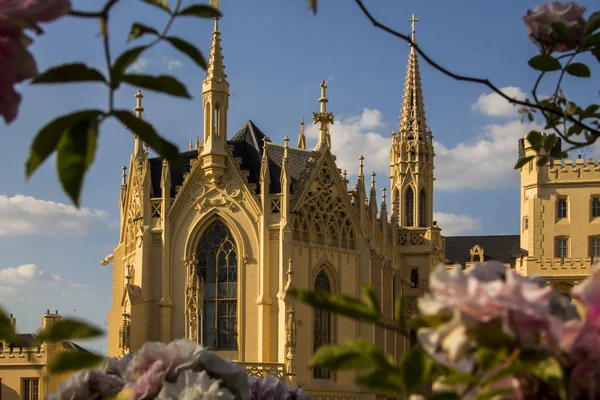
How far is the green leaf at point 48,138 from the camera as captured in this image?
2.37 m

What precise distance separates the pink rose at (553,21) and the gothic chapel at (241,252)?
28118mm

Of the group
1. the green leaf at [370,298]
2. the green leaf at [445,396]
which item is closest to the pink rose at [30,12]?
the green leaf at [370,298]

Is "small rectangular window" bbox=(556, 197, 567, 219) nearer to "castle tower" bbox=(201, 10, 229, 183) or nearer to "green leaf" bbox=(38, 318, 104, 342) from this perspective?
"castle tower" bbox=(201, 10, 229, 183)

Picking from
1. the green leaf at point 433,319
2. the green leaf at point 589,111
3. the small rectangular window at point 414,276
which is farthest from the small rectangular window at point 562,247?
the green leaf at point 433,319

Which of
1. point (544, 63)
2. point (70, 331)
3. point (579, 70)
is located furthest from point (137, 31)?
point (579, 70)

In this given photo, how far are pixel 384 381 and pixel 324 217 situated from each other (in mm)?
32924

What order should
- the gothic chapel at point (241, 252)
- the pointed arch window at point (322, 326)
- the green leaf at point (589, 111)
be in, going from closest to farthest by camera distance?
the green leaf at point (589, 111), the gothic chapel at point (241, 252), the pointed arch window at point (322, 326)

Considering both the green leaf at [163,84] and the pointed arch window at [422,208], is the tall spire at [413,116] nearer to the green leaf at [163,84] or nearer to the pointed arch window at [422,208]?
the pointed arch window at [422,208]

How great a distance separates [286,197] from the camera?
33500mm

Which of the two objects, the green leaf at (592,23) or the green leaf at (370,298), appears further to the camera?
the green leaf at (592,23)

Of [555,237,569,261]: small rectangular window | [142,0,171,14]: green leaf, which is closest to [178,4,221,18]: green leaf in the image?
[142,0,171,14]: green leaf

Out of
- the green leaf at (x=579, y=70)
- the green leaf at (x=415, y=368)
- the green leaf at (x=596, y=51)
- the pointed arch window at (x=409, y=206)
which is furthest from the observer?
the pointed arch window at (x=409, y=206)

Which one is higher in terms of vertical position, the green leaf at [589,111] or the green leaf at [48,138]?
the green leaf at [589,111]

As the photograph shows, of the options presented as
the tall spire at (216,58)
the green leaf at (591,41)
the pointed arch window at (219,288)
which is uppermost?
the tall spire at (216,58)
